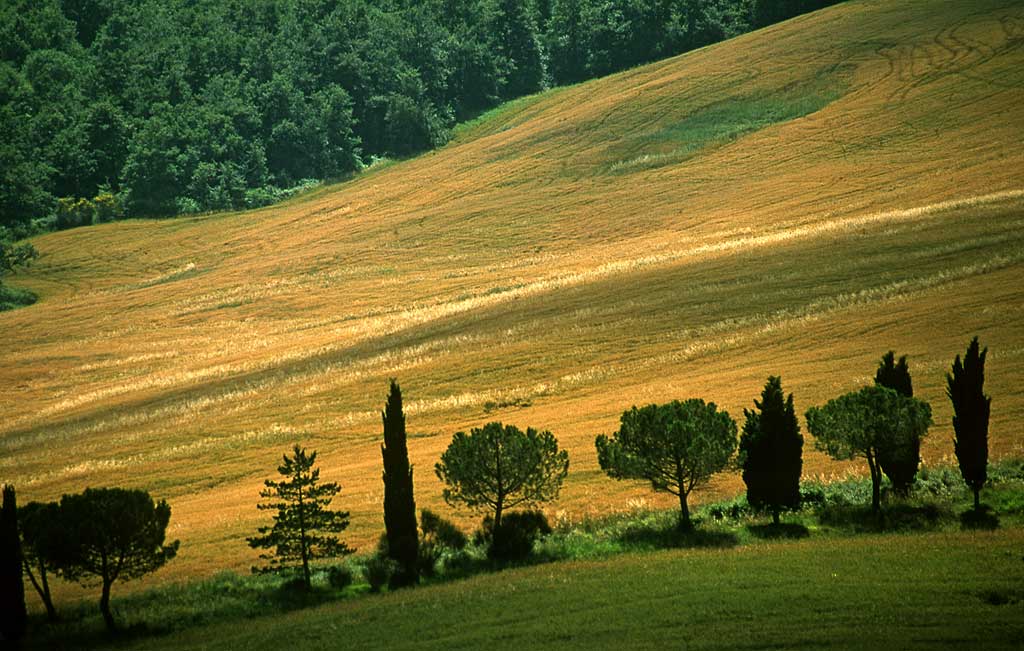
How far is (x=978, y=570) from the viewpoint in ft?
74.9

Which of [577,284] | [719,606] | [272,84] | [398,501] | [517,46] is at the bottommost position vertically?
[719,606]

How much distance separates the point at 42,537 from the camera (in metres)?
28.8

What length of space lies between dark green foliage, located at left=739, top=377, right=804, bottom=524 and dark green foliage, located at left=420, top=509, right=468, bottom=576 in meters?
9.42

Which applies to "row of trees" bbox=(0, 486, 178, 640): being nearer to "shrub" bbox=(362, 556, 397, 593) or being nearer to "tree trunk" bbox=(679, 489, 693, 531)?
"shrub" bbox=(362, 556, 397, 593)

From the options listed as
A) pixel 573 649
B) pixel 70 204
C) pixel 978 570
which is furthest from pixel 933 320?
pixel 70 204

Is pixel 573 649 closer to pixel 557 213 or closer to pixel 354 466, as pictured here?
pixel 354 466

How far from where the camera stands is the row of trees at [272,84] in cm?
12938

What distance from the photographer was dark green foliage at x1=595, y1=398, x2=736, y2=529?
31375 millimetres


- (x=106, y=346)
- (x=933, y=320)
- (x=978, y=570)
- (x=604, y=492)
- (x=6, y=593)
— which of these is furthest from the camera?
(x=106, y=346)

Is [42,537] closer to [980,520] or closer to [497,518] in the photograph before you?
[497,518]

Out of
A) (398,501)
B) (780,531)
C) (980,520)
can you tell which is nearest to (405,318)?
(398,501)

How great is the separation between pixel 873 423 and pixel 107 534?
2221cm

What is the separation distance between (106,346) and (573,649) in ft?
219

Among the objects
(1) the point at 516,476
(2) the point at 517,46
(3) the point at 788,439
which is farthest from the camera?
(2) the point at 517,46
